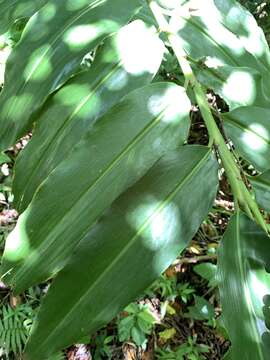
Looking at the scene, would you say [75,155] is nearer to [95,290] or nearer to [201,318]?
[95,290]

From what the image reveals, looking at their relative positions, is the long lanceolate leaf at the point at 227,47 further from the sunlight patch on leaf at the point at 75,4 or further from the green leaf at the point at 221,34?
the sunlight patch on leaf at the point at 75,4

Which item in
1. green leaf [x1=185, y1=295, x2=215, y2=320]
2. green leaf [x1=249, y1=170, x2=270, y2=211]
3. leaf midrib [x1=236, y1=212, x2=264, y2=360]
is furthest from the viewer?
green leaf [x1=185, y1=295, x2=215, y2=320]

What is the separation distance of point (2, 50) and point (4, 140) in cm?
147

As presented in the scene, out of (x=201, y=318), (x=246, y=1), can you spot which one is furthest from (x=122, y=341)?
(x=246, y=1)

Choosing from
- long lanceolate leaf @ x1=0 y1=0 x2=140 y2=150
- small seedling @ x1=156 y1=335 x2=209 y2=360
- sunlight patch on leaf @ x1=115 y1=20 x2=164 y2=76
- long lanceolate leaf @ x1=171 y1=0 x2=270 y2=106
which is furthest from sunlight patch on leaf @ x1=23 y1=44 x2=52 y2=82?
small seedling @ x1=156 y1=335 x2=209 y2=360

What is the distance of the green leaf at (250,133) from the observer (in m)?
0.71

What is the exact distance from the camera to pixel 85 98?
0.71 m

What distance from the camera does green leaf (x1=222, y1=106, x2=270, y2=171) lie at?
708mm

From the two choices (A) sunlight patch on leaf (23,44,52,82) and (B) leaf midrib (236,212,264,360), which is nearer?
(B) leaf midrib (236,212,264,360)

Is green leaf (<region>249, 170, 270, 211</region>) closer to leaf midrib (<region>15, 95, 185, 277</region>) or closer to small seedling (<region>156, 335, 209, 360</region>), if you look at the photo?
leaf midrib (<region>15, 95, 185, 277</region>)

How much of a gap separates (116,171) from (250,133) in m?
0.22

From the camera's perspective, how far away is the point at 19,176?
2.41ft

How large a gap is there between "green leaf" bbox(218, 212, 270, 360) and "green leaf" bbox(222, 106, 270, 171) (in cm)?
13


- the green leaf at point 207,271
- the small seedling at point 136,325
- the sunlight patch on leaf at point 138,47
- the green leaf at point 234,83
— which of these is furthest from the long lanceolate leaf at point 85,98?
the green leaf at point 207,271
